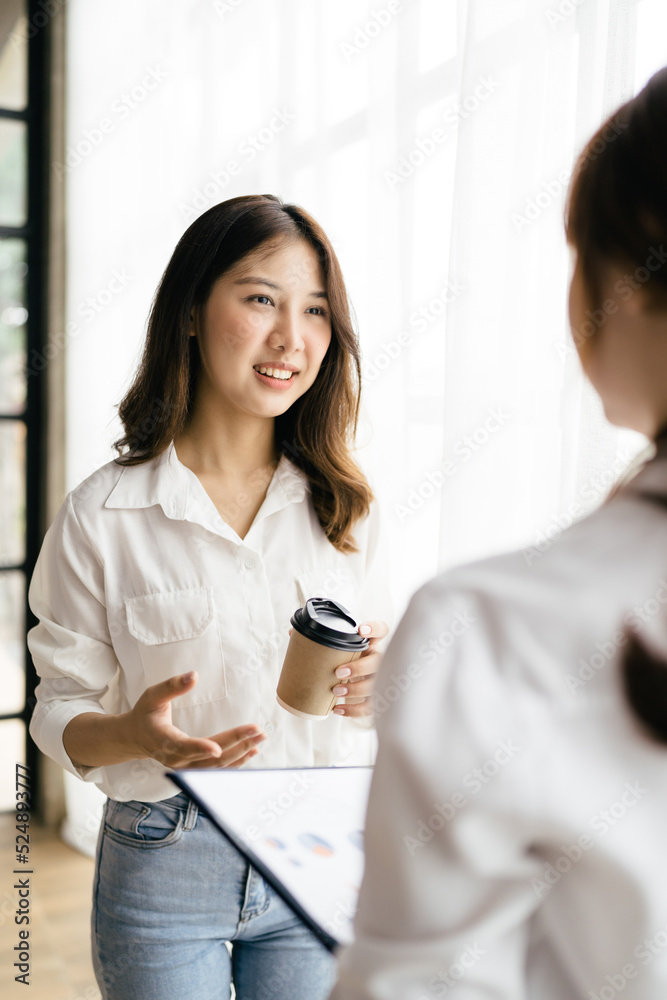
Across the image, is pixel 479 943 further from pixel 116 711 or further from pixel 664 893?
pixel 116 711

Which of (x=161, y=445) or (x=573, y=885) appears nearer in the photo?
(x=573, y=885)

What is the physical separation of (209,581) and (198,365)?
0.37 meters

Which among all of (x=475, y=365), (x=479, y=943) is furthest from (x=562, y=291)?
(x=479, y=943)

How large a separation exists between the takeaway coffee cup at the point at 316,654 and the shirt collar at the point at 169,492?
1.01 feet

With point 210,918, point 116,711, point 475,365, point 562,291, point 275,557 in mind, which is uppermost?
point 562,291

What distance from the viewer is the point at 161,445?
1296 mm

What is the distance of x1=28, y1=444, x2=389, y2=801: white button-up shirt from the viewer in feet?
3.94

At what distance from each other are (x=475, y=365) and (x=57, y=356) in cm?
237

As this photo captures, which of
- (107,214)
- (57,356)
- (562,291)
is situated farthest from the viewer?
(57,356)

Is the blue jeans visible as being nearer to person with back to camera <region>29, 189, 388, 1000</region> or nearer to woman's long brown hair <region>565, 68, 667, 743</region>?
person with back to camera <region>29, 189, 388, 1000</region>

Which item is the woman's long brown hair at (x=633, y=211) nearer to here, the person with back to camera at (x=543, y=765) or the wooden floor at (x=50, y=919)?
the person with back to camera at (x=543, y=765)

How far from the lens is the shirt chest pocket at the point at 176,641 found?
1211 millimetres

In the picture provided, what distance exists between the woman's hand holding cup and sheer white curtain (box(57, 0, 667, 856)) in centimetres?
29

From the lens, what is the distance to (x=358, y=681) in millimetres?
1079
